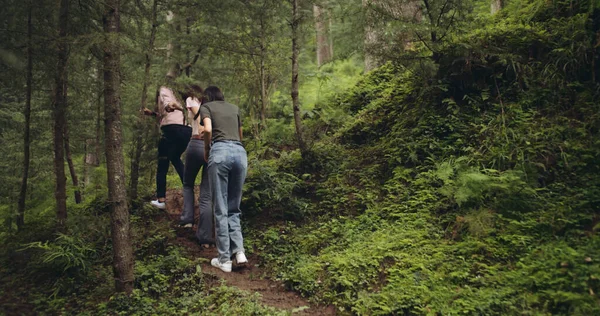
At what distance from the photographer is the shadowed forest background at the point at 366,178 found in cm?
436

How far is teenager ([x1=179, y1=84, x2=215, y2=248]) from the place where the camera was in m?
6.32

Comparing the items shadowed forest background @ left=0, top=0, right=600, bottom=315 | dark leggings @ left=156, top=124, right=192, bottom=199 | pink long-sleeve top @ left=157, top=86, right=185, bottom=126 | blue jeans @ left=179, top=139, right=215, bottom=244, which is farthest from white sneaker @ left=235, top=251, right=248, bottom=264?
pink long-sleeve top @ left=157, top=86, right=185, bottom=126

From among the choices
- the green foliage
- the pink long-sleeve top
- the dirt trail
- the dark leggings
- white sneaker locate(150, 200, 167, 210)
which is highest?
the pink long-sleeve top

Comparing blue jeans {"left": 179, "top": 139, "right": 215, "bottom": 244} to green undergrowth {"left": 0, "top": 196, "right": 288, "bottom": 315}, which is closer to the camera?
green undergrowth {"left": 0, "top": 196, "right": 288, "bottom": 315}

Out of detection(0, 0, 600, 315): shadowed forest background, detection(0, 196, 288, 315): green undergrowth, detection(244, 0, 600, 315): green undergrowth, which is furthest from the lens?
detection(0, 196, 288, 315): green undergrowth

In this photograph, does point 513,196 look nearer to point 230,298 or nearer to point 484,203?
point 484,203

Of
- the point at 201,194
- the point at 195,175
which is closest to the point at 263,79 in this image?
the point at 195,175

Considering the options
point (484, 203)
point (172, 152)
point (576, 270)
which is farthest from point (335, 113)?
point (576, 270)

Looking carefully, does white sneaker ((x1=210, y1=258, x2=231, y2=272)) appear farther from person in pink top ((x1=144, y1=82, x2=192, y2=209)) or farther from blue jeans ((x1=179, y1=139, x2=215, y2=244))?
person in pink top ((x1=144, y1=82, x2=192, y2=209))

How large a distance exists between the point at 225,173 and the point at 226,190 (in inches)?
10.2

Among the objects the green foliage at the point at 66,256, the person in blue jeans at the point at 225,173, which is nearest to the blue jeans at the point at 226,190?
the person in blue jeans at the point at 225,173

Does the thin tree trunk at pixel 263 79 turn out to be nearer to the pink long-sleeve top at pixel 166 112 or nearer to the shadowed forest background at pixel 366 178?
the shadowed forest background at pixel 366 178

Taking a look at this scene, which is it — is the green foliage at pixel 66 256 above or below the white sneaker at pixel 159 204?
below

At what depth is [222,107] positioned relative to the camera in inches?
235
